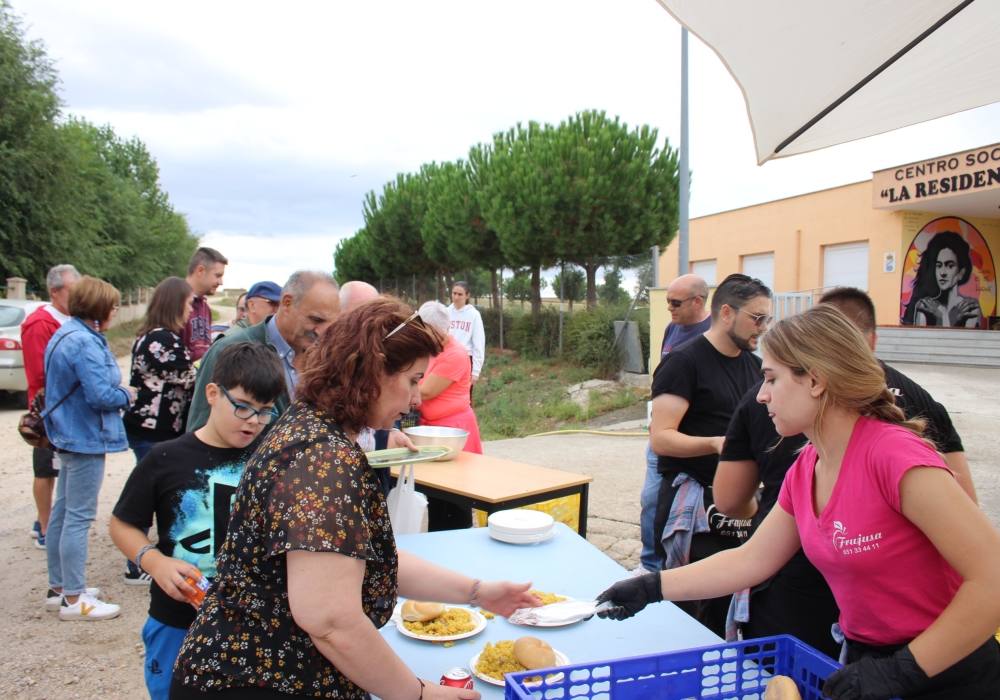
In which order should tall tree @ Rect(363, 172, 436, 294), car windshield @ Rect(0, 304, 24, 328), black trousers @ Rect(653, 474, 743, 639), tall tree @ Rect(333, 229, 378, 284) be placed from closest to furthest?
black trousers @ Rect(653, 474, 743, 639) < car windshield @ Rect(0, 304, 24, 328) < tall tree @ Rect(363, 172, 436, 294) < tall tree @ Rect(333, 229, 378, 284)

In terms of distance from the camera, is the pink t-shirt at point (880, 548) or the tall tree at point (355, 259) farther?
the tall tree at point (355, 259)

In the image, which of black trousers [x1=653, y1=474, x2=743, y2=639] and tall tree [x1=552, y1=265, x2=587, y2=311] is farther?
tall tree [x1=552, y1=265, x2=587, y2=311]

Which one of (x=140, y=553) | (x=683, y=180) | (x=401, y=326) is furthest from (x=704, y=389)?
(x=683, y=180)

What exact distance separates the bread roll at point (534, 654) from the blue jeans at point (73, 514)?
9.86 feet

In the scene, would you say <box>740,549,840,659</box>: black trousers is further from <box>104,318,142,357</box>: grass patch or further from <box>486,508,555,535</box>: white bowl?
<box>104,318,142,357</box>: grass patch

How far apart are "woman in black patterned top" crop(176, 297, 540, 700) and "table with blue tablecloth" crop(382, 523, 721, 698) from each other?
373 millimetres

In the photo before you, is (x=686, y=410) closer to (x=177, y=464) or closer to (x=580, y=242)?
(x=177, y=464)

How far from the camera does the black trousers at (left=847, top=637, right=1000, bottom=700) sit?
1.43 m

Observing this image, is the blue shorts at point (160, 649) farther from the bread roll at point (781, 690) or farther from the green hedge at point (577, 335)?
the green hedge at point (577, 335)

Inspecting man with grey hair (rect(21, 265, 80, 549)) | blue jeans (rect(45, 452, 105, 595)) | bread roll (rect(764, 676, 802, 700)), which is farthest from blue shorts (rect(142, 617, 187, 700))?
man with grey hair (rect(21, 265, 80, 549))

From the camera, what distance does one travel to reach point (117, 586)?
14.0ft

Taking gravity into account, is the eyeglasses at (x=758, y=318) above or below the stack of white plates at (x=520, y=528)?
above

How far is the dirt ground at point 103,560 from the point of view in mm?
3242

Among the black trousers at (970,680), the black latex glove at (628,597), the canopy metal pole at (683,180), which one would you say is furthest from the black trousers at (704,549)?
the canopy metal pole at (683,180)
